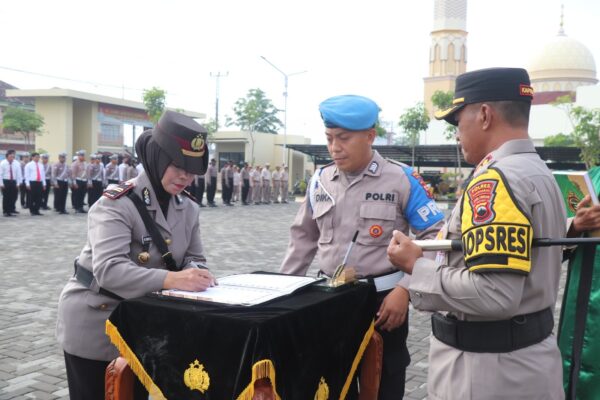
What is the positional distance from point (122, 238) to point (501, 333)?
1390 millimetres

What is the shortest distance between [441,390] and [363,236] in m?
0.90

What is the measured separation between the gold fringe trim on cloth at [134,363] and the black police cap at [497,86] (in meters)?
1.42

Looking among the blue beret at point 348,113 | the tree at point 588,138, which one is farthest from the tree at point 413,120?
the blue beret at point 348,113

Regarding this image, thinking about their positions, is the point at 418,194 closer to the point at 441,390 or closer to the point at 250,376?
the point at 441,390

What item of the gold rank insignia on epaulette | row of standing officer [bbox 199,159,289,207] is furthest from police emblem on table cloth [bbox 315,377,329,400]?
row of standing officer [bbox 199,159,289,207]

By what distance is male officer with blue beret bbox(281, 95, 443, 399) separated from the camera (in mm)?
2635

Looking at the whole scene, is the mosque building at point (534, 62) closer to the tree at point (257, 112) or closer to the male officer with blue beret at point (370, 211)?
the tree at point (257, 112)

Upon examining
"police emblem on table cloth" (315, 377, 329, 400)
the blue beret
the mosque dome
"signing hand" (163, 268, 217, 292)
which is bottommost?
"police emblem on table cloth" (315, 377, 329, 400)

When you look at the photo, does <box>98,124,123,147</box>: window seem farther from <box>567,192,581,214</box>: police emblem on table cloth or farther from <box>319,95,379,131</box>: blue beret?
<box>567,192,581,214</box>: police emblem on table cloth

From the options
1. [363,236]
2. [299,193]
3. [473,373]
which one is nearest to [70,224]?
[363,236]

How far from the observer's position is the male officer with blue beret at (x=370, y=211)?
263cm

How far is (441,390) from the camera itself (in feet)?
6.47

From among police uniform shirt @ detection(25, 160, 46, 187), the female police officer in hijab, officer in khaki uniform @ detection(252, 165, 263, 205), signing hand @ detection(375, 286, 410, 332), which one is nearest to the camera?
the female police officer in hijab

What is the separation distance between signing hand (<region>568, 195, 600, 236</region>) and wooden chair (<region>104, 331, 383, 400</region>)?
0.90 m
